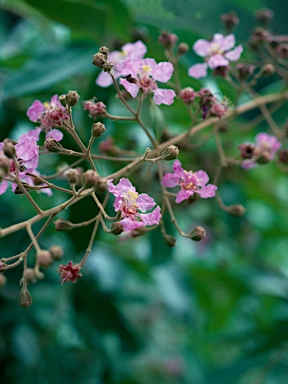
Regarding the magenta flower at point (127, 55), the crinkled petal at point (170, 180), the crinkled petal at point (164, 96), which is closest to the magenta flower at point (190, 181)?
the crinkled petal at point (170, 180)

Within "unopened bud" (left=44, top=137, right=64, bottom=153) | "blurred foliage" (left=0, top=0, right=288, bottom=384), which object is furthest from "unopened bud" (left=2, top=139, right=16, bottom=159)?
"blurred foliage" (left=0, top=0, right=288, bottom=384)

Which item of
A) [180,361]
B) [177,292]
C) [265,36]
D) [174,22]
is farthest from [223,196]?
[180,361]

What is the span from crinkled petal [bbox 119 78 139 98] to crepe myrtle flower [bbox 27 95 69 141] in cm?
11

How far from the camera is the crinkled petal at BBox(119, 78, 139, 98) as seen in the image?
2.87ft

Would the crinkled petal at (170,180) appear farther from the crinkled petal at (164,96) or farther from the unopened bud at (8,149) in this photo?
the unopened bud at (8,149)

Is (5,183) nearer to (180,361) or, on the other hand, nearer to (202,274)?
(202,274)

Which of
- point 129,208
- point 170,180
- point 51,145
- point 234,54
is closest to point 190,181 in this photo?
point 170,180

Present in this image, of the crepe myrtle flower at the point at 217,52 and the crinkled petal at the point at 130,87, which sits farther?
the crepe myrtle flower at the point at 217,52

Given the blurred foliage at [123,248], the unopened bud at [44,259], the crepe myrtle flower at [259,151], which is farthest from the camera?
the blurred foliage at [123,248]

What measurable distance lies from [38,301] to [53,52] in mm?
908

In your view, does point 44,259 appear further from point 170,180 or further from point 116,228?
point 170,180

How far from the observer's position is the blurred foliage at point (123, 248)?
4.76 feet

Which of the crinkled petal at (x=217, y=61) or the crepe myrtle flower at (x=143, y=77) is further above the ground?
the crepe myrtle flower at (x=143, y=77)

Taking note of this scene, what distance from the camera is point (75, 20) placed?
1.45 m
